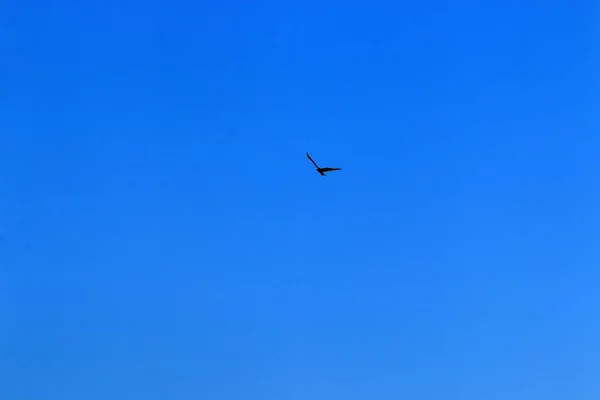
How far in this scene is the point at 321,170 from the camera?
11133 millimetres
